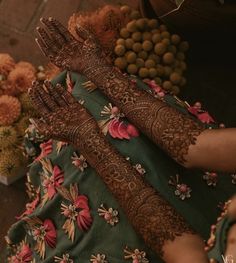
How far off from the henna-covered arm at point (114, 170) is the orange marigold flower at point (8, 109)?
343 mm

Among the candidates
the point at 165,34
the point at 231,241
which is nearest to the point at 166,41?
the point at 165,34

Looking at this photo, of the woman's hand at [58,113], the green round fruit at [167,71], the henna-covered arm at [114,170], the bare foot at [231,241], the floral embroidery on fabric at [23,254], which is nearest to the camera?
the bare foot at [231,241]

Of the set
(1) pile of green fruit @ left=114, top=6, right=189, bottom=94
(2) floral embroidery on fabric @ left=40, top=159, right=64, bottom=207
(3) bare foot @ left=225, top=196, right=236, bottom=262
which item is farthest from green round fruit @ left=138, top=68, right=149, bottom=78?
(3) bare foot @ left=225, top=196, right=236, bottom=262

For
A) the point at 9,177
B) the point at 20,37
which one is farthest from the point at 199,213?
the point at 20,37

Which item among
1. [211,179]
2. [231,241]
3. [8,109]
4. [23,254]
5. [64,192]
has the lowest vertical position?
[23,254]

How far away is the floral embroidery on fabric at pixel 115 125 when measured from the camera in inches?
45.1

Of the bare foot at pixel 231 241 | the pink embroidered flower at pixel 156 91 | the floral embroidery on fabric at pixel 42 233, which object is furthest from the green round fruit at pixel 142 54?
the bare foot at pixel 231 241

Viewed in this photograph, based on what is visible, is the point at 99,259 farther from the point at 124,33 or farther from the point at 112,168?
the point at 124,33

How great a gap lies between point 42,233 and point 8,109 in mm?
501

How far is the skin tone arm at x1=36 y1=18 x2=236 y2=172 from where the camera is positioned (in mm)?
975

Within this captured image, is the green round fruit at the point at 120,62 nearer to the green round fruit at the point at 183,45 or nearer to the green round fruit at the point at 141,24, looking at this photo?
the green round fruit at the point at 141,24

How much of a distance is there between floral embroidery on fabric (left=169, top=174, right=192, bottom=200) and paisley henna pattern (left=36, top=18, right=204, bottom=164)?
2.6 inches

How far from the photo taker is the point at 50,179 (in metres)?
1.22

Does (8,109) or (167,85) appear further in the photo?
(167,85)
